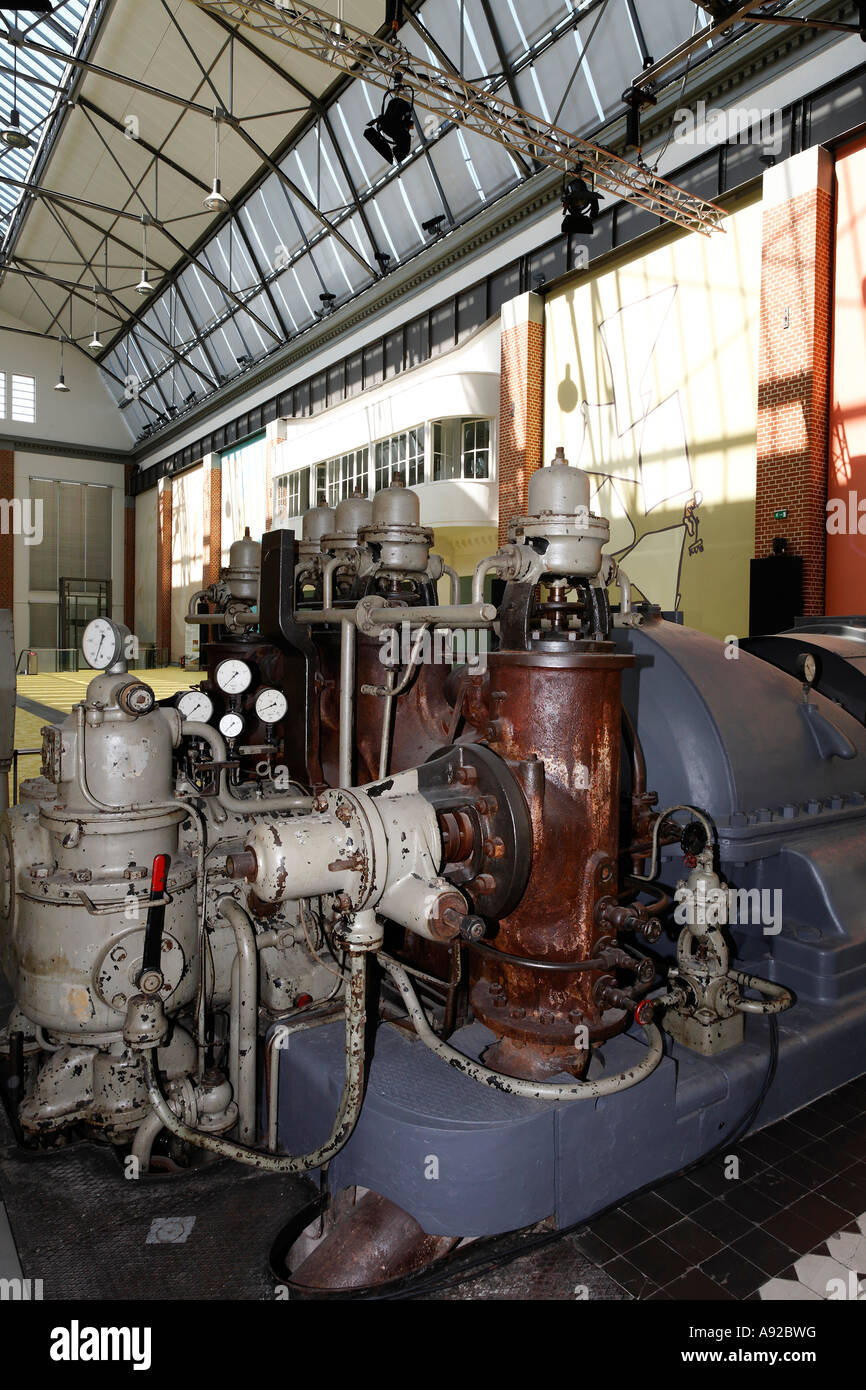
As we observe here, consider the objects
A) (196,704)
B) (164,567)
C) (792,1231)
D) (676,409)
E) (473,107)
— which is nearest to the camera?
(792,1231)

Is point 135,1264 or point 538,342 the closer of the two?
point 135,1264

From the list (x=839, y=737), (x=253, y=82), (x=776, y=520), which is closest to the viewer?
(x=839, y=737)

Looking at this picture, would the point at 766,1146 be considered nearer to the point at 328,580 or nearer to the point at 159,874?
the point at 159,874

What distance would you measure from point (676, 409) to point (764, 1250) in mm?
10217

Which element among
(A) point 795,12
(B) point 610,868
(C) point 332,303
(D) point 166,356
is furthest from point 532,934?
(D) point 166,356

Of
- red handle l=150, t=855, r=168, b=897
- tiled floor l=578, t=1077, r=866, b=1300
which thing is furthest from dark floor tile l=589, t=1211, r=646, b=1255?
red handle l=150, t=855, r=168, b=897

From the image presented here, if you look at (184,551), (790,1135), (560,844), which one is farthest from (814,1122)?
(184,551)

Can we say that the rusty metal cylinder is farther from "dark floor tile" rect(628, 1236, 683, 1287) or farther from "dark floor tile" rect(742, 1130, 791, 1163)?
"dark floor tile" rect(742, 1130, 791, 1163)

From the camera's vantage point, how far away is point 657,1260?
2262 mm

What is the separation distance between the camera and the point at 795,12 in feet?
27.7

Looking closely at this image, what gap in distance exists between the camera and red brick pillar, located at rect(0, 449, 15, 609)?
27.6 m

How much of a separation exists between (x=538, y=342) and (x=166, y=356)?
631 inches

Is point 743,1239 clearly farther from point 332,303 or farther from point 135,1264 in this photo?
point 332,303

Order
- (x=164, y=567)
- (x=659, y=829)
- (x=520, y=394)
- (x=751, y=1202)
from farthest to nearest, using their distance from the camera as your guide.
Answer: (x=164, y=567) → (x=520, y=394) → (x=659, y=829) → (x=751, y=1202)
